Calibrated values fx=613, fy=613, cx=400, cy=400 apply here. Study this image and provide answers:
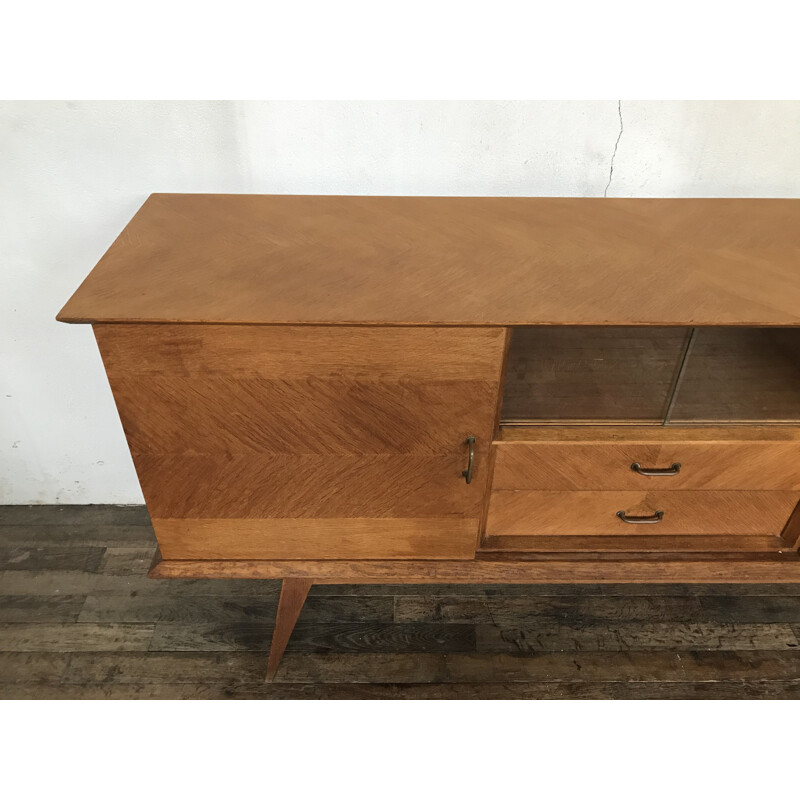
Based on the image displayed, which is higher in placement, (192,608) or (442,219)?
(442,219)

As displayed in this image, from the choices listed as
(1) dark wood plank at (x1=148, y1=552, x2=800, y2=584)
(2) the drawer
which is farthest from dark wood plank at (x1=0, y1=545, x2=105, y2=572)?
(2) the drawer

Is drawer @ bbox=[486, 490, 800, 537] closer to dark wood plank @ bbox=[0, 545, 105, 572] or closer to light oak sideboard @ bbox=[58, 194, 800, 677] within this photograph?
light oak sideboard @ bbox=[58, 194, 800, 677]

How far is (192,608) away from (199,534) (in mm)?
505

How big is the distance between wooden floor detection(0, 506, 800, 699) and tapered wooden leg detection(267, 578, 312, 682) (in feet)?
0.22

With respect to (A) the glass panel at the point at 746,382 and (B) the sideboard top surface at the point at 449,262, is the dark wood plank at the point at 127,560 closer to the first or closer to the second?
(B) the sideboard top surface at the point at 449,262

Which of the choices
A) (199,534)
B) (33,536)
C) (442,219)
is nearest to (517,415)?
(442,219)

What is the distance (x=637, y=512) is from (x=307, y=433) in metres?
0.65

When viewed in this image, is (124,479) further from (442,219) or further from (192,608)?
(442,219)

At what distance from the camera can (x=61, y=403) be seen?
62.7 inches

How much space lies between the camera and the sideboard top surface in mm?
923

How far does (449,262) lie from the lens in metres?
1.04

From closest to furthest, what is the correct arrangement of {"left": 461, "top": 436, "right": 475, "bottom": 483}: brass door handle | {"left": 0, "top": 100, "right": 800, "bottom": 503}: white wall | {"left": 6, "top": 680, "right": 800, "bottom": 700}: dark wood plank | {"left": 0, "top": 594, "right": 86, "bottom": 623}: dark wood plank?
{"left": 461, "top": 436, "right": 475, "bottom": 483}: brass door handle
{"left": 0, "top": 100, "right": 800, "bottom": 503}: white wall
{"left": 6, "top": 680, "right": 800, "bottom": 700}: dark wood plank
{"left": 0, "top": 594, "right": 86, "bottom": 623}: dark wood plank

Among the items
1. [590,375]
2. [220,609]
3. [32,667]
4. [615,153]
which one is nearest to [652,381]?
[590,375]

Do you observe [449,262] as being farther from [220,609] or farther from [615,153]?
[220,609]
